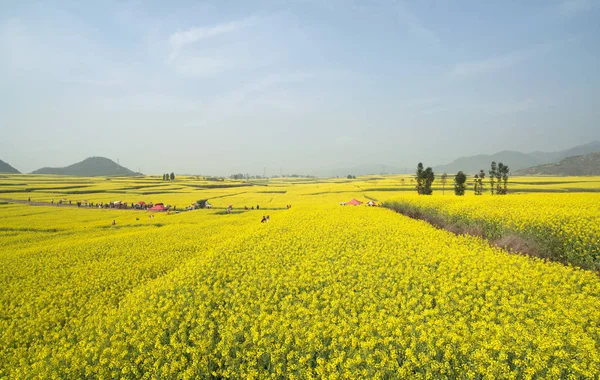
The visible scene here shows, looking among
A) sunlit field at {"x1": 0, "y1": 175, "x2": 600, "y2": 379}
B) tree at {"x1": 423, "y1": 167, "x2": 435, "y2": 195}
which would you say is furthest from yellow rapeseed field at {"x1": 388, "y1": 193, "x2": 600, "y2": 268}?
tree at {"x1": 423, "y1": 167, "x2": 435, "y2": 195}

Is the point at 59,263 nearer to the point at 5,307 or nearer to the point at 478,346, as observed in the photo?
the point at 5,307

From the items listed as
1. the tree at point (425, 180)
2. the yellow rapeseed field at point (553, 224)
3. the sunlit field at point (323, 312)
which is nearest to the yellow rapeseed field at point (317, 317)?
the sunlit field at point (323, 312)

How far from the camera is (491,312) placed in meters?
6.92

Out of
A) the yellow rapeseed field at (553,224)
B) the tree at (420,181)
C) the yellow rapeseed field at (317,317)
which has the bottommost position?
the yellow rapeseed field at (317,317)

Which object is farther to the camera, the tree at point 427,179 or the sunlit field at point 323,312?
the tree at point 427,179

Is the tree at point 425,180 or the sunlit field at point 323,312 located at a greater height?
the tree at point 425,180

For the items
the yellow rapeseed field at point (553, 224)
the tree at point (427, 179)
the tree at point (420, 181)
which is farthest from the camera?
the tree at point (420, 181)

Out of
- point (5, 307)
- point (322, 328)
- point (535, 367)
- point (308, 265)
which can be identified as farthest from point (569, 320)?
point (5, 307)

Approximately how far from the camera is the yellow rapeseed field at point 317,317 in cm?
556

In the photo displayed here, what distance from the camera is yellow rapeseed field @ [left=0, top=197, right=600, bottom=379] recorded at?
18.2 feet

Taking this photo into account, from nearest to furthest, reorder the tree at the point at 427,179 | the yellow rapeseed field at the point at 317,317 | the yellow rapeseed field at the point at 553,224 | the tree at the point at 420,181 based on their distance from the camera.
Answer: the yellow rapeseed field at the point at 317,317 < the yellow rapeseed field at the point at 553,224 < the tree at the point at 427,179 < the tree at the point at 420,181

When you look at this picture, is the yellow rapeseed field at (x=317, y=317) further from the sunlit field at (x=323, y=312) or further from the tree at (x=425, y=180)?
the tree at (x=425, y=180)

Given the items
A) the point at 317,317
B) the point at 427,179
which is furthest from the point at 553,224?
the point at 427,179

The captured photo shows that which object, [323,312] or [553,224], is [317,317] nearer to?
[323,312]
